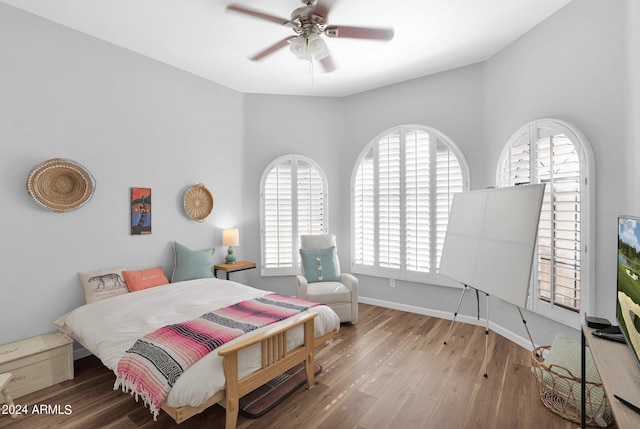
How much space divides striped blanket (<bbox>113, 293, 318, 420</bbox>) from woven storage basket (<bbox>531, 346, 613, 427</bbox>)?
1.94 m

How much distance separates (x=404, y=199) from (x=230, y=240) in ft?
8.18

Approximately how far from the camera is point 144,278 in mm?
3334

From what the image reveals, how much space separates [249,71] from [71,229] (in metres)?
2.71

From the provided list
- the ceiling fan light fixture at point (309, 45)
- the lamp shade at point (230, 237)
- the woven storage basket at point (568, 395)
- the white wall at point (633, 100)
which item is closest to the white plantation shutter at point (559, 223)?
the white wall at point (633, 100)

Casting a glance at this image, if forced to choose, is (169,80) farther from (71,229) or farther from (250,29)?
(71,229)

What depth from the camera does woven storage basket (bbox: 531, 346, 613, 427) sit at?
2.00 m

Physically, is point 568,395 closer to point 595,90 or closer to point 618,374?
point 618,374

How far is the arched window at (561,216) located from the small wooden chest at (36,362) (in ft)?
14.2

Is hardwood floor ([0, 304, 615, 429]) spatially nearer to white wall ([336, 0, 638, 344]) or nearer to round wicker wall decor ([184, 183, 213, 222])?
white wall ([336, 0, 638, 344])

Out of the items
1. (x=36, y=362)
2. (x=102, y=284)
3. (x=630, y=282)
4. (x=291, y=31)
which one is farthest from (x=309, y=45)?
(x=36, y=362)

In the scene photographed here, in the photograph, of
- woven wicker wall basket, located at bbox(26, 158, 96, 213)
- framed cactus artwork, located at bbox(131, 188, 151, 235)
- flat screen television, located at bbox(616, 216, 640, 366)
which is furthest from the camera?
framed cactus artwork, located at bbox(131, 188, 151, 235)

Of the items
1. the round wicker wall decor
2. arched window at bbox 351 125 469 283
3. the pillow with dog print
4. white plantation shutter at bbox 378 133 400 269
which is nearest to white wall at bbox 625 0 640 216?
arched window at bbox 351 125 469 283

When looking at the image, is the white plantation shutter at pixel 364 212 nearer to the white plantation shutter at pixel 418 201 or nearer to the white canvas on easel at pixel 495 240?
the white plantation shutter at pixel 418 201

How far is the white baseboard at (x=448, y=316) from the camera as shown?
10.6 ft
